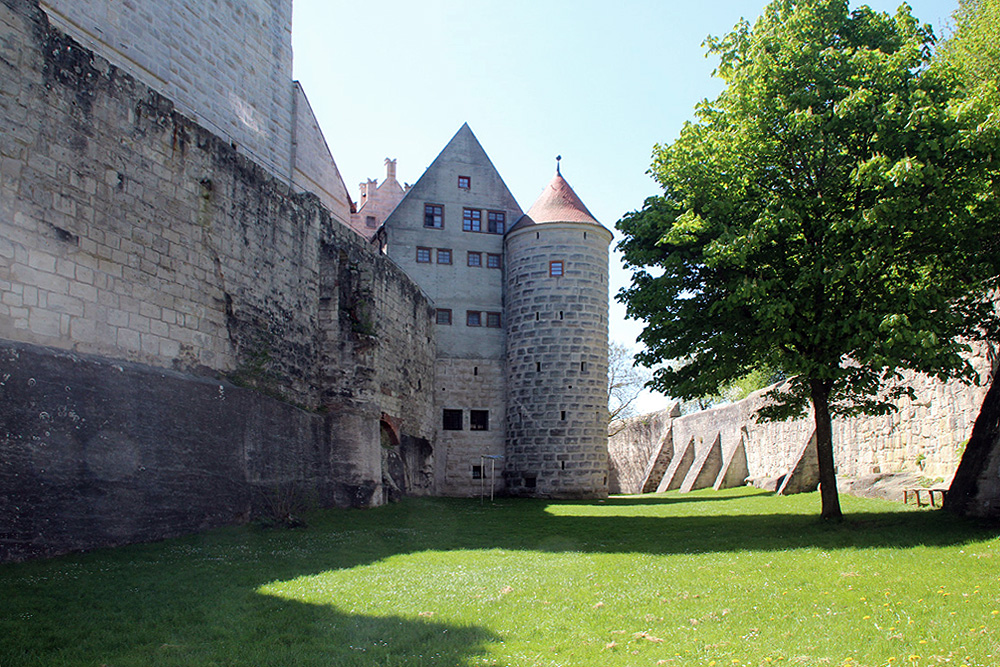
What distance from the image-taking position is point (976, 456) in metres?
13.1

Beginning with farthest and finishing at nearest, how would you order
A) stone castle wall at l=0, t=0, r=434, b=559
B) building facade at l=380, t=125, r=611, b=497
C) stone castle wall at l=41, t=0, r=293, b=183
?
1. building facade at l=380, t=125, r=611, b=497
2. stone castle wall at l=41, t=0, r=293, b=183
3. stone castle wall at l=0, t=0, r=434, b=559

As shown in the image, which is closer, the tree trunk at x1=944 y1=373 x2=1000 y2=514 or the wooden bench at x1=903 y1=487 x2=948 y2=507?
the tree trunk at x1=944 y1=373 x2=1000 y2=514

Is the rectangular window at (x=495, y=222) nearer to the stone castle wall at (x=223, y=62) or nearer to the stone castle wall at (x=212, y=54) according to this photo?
the stone castle wall at (x=223, y=62)

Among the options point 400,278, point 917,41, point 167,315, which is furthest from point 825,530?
point 400,278

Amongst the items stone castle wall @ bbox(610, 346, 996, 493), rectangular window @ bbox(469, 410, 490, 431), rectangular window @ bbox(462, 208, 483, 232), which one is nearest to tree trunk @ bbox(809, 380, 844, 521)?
stone castle wall @ bbox(610, 346, 996, 493)

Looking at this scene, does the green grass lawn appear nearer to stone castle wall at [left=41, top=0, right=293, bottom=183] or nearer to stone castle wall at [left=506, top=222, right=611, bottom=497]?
stone castle wall at [left=41, top=0, right=293, bottom=183]

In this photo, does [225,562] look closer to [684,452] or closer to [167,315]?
[167,315]

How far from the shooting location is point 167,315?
12.9 meters

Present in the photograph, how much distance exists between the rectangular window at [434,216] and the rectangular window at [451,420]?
7.56 metres

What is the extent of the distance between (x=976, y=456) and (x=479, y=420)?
20.5 meters

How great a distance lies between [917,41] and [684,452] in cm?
2439

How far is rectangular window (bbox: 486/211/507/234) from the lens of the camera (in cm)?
3338

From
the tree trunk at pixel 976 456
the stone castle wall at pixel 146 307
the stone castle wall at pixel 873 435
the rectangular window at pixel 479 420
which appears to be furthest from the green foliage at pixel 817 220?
the rectangular window at pixel 479 420

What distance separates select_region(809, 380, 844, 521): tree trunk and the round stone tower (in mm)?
15597
